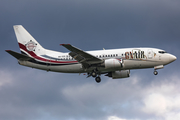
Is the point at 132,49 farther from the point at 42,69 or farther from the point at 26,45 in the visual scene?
the point at 26,45

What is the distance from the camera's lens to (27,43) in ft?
188

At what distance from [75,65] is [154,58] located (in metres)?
14.7

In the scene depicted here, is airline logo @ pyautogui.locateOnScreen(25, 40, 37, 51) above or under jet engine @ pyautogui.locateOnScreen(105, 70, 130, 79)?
above

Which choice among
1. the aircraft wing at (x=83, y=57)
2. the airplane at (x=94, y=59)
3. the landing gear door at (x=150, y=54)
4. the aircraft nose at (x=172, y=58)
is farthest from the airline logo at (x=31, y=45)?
the aircraft nose at (x=172, y=58)

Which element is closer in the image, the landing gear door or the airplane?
the airplane

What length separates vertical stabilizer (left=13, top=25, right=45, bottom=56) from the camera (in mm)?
56109

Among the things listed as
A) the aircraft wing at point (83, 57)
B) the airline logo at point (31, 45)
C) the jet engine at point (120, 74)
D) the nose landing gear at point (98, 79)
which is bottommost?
the nose landing gear at point (98, 79)

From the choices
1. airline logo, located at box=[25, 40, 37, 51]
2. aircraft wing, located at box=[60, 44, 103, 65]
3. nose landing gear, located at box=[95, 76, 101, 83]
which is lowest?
nose landing gear, located at box=[95, 76, 101, 83]

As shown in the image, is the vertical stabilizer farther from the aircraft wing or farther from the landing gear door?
the landing gear door

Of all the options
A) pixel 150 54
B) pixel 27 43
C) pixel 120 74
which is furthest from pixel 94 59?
pixel 27 43

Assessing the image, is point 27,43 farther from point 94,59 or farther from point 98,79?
point 98,79

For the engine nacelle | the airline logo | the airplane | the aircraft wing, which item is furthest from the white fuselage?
the airline logo

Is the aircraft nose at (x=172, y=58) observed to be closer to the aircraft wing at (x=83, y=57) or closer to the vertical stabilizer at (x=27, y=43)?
the aircraft wing at (x=83, y=57)

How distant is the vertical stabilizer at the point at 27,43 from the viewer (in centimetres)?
5611
